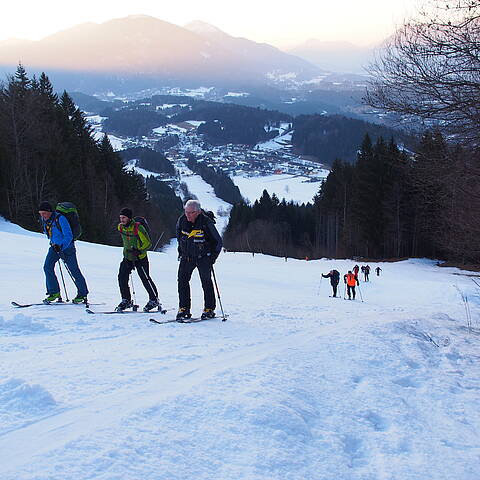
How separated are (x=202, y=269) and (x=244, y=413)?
12.1 feet

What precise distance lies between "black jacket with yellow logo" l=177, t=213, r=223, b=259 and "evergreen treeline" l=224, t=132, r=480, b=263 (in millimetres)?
4408

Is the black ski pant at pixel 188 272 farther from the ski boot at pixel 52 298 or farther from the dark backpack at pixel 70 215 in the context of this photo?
the ski boot at pixel 52 298

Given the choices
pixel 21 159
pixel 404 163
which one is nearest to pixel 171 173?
pixel 21 159

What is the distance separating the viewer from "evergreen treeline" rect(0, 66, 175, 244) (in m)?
32.3

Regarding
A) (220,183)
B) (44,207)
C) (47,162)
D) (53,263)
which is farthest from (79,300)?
(220,183)

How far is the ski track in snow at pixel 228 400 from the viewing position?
2.79 metres

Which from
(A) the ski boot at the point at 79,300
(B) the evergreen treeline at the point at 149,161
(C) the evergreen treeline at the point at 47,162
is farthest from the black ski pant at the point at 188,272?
(B) the evergreen treeline at the point at 149,161

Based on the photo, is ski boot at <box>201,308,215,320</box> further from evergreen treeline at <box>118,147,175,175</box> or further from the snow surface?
evergreen treeline at <box>118,147,175,175</box>

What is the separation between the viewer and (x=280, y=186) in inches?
5359

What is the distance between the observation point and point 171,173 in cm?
15725

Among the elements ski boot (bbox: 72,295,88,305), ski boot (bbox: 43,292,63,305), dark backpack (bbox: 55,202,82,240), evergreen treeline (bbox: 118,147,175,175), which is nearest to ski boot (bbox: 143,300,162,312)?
ski boot (bbox: 72,295,88,305)

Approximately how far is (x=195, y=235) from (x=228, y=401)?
3587 millimetres

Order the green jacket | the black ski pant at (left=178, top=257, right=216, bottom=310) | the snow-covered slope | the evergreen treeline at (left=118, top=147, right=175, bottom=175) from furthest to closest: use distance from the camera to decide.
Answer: the evergreen treeline at (left=118, top=147, right=175, bottom=175), the green jacket, the black ski pant at (left=178, top=257, right=216, bottom=310), the snow-covered slope

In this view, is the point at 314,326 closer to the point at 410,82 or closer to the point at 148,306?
the point at 148,306
